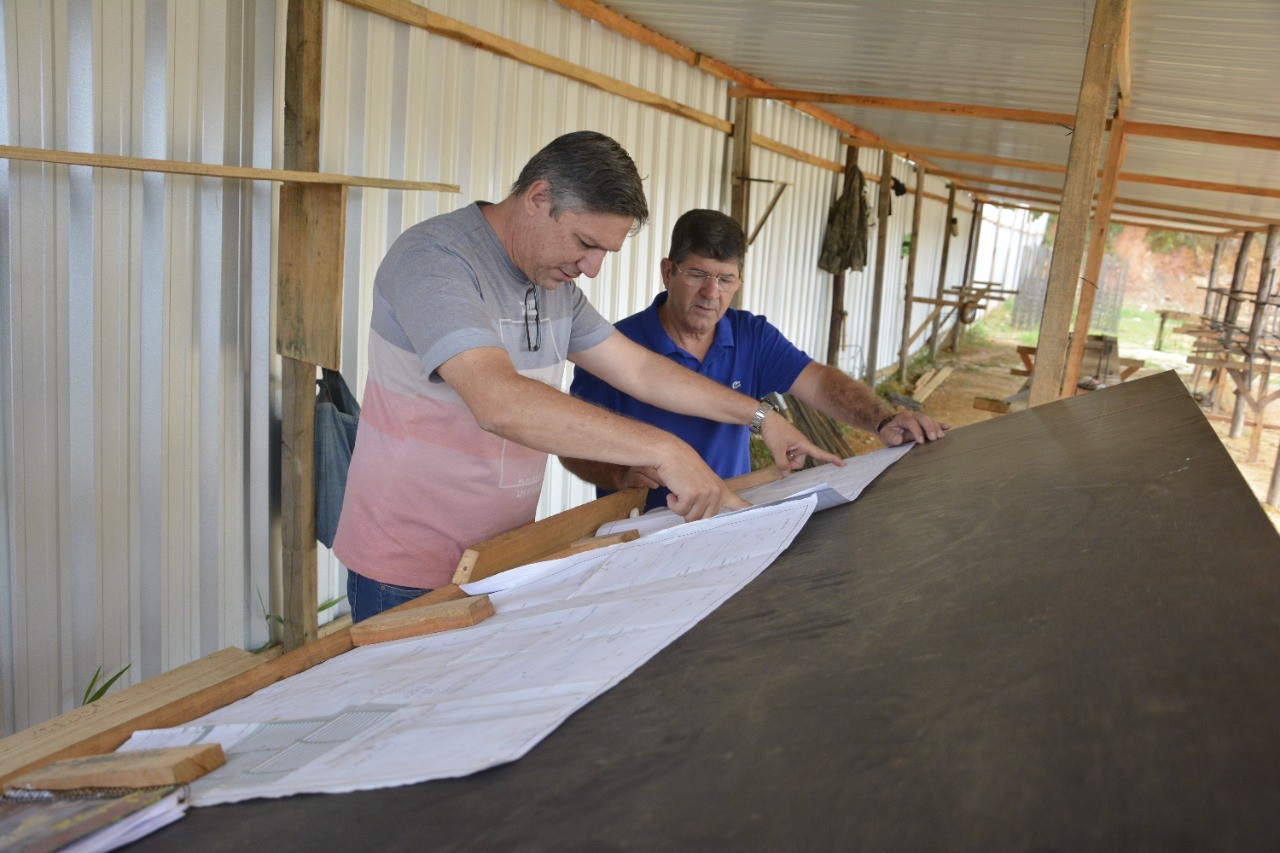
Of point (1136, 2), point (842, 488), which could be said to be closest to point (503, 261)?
point (842, 488)

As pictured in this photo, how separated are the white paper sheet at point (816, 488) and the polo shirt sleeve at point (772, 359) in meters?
0.52

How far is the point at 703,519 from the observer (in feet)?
5.74

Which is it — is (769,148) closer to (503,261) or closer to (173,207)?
(173,207)

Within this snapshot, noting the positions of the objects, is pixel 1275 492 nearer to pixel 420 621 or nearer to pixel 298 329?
pixel 298 329

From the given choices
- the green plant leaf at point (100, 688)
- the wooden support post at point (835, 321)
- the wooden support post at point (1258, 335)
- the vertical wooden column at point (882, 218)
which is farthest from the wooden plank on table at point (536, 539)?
the wooden support post at point (1258, 335)

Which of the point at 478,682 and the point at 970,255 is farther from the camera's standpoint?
the point at 970,255

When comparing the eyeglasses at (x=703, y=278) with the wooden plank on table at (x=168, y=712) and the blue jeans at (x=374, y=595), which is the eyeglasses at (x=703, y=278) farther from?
the wooden plank on table at (x=168, y=712)

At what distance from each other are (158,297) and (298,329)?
431 millimetres

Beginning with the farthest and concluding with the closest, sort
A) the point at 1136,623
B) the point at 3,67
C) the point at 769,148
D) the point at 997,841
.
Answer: the point at 769,148 → the point at 3,67 → the point at 1136,623 → the point at 997,841

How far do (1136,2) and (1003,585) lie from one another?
3.86 meters

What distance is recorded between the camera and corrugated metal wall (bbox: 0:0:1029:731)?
2.66 metres

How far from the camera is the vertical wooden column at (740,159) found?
720cm

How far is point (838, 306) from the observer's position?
11172 millimetres

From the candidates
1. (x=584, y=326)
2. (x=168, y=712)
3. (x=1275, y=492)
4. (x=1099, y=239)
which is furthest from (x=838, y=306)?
(x=168, y=712)
